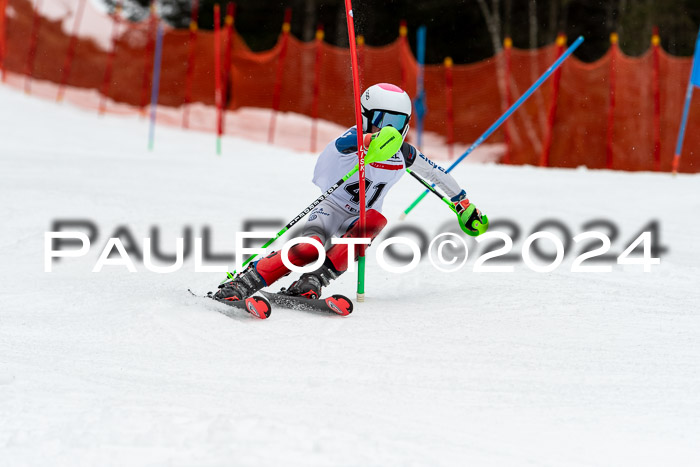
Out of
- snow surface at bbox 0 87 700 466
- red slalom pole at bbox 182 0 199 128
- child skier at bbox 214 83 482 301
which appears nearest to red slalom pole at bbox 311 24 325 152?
red slalom pole at bbox 182 0 199 128

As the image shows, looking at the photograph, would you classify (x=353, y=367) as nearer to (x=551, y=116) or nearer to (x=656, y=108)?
(x=551, y=116)

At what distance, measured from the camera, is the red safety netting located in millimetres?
13547

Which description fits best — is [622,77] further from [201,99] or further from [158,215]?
[158,215]

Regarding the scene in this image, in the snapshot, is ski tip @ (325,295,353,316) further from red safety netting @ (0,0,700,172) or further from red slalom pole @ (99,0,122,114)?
red slalom pole @ (99,0,122,114)

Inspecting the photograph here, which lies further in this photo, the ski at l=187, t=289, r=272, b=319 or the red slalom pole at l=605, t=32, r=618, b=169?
the red slalom pole at l=605, t=32, r=618, b=169

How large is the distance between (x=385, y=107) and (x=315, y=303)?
110 centimetres

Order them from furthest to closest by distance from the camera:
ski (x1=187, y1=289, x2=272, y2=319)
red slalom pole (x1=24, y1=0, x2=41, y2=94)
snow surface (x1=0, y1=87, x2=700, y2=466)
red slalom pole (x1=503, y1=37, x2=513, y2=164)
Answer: red slalom pole (x1=24, y1=0, x2=41, y2=94), red slalom pole (x1=503, y1=37, x2=513, y2=164), ski (x1=187, y1=289, x2=272, y2=319), snow surface (x1=0, y1=87, x2=700, y2=466)

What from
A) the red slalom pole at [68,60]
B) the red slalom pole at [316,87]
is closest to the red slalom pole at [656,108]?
the red slalom pole at [316,87]

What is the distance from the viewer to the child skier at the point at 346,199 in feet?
14.7

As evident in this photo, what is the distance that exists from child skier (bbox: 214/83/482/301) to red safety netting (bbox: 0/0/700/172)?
849 centimetres

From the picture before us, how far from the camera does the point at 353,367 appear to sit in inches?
137

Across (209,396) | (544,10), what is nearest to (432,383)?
(209,396)

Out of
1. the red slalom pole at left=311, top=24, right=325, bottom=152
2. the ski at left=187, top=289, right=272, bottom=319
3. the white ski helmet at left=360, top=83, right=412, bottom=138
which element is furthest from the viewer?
the red slalom pole at left=311, top=24, right=325, bottom=152

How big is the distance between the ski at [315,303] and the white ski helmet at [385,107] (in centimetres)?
93
